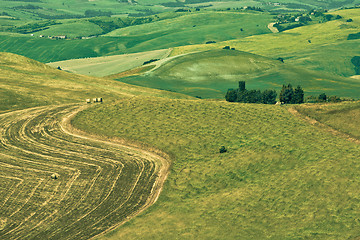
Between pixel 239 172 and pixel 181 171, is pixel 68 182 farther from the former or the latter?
pixel 239 172

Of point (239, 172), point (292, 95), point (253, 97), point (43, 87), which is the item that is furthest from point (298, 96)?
point (43, 87)

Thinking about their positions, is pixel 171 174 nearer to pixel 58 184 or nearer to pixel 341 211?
pixel 58 184

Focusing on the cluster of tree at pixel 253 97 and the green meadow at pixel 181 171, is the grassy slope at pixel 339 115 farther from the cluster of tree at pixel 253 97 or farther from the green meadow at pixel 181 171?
the cluster of tree at pixel 253 97

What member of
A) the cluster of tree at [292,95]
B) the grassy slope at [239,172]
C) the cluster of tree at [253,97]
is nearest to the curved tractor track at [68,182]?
the grassy slope at [239,172]

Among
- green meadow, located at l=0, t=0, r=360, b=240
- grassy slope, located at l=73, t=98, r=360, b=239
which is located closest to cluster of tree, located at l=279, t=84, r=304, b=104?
green meadow, located at l=0, t=0, r=360, b=240

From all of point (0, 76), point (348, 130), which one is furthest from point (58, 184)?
point (0, 76)

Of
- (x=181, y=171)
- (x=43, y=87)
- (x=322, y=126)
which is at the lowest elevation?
(x=181, y=171)

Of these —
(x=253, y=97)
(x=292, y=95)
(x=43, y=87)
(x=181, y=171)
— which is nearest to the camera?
(x=181, y=171)
